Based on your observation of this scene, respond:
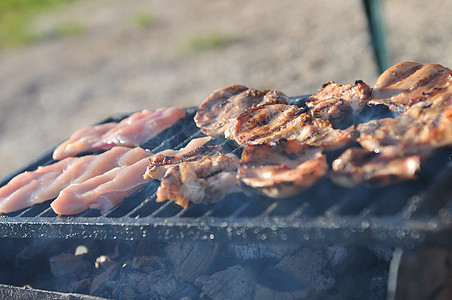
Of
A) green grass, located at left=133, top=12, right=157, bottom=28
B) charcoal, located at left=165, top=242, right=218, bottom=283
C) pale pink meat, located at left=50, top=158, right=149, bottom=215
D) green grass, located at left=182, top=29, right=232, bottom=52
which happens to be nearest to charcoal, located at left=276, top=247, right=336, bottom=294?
charcoal, located at left=165, top=242, right=218, bottom=283

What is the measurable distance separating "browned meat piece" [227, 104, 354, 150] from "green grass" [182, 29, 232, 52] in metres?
9.27

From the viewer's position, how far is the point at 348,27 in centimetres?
1058

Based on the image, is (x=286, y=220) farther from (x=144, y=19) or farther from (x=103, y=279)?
(x=144, y=19)

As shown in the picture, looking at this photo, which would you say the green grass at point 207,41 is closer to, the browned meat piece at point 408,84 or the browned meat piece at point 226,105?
the browned meat piece at point 226,105

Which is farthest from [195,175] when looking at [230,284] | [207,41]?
[207,41]

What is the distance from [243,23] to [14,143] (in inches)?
264

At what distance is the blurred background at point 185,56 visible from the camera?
367 inches

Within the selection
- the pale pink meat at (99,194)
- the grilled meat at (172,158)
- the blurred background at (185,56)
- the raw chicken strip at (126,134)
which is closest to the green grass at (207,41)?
the blurred background at (185,56)

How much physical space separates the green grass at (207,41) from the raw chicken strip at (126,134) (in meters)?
8.34

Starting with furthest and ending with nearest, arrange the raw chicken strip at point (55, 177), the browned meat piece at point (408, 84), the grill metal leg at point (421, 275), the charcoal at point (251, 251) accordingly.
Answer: the raw chicken strip at point (55, 177) < the charcoal at point (251, 251) < the browned meat piece at point (408, 84) < the grill metal leg at point (421, 275)

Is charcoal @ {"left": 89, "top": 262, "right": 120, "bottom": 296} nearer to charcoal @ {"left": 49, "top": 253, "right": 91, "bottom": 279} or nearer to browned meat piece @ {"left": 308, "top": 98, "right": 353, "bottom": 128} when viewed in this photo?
charcoal @ {"left": 49, "top": 253, "right": 91, "bottom": 279}

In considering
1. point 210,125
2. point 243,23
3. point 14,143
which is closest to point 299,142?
point 210,125

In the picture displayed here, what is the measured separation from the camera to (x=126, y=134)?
4043mm

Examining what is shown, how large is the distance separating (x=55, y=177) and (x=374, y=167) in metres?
2.50
